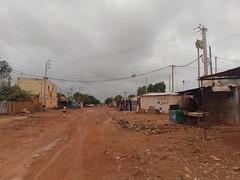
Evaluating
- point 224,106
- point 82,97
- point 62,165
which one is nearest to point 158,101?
point 224,106

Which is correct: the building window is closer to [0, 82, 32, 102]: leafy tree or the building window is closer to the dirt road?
the dirt road

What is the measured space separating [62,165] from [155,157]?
3.12 meters

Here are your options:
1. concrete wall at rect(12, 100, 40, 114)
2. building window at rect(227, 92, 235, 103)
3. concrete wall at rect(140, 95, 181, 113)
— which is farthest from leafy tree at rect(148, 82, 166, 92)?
building window at rect(227, 92, 235, 103)

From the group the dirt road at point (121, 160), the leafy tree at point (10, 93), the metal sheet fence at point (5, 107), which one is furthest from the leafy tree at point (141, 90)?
the dirt road at point (121, 160)

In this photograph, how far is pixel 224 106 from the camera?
20172 millimetres

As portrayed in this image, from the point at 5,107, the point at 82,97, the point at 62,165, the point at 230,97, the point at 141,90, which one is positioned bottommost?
the point at 62,165

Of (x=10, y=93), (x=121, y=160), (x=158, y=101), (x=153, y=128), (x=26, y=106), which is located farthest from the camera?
(x=26, y=106)

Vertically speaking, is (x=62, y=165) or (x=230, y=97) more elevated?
(x=230, y=97)

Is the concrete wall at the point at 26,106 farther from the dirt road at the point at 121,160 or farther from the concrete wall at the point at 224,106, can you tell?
the dirt road at the point at 121,160

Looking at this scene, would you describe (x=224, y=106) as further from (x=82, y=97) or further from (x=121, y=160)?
(x=82, y=97)

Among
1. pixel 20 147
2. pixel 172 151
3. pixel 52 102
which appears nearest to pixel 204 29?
pixel 172 151

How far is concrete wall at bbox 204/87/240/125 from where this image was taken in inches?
737

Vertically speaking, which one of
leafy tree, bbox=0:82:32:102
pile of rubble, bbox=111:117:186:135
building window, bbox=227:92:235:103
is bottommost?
pile of rubble, bbox=111:117:186:135

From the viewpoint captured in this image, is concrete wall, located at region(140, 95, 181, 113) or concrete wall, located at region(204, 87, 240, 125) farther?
concrete wall, located at region(140, 95, 181, 113)
